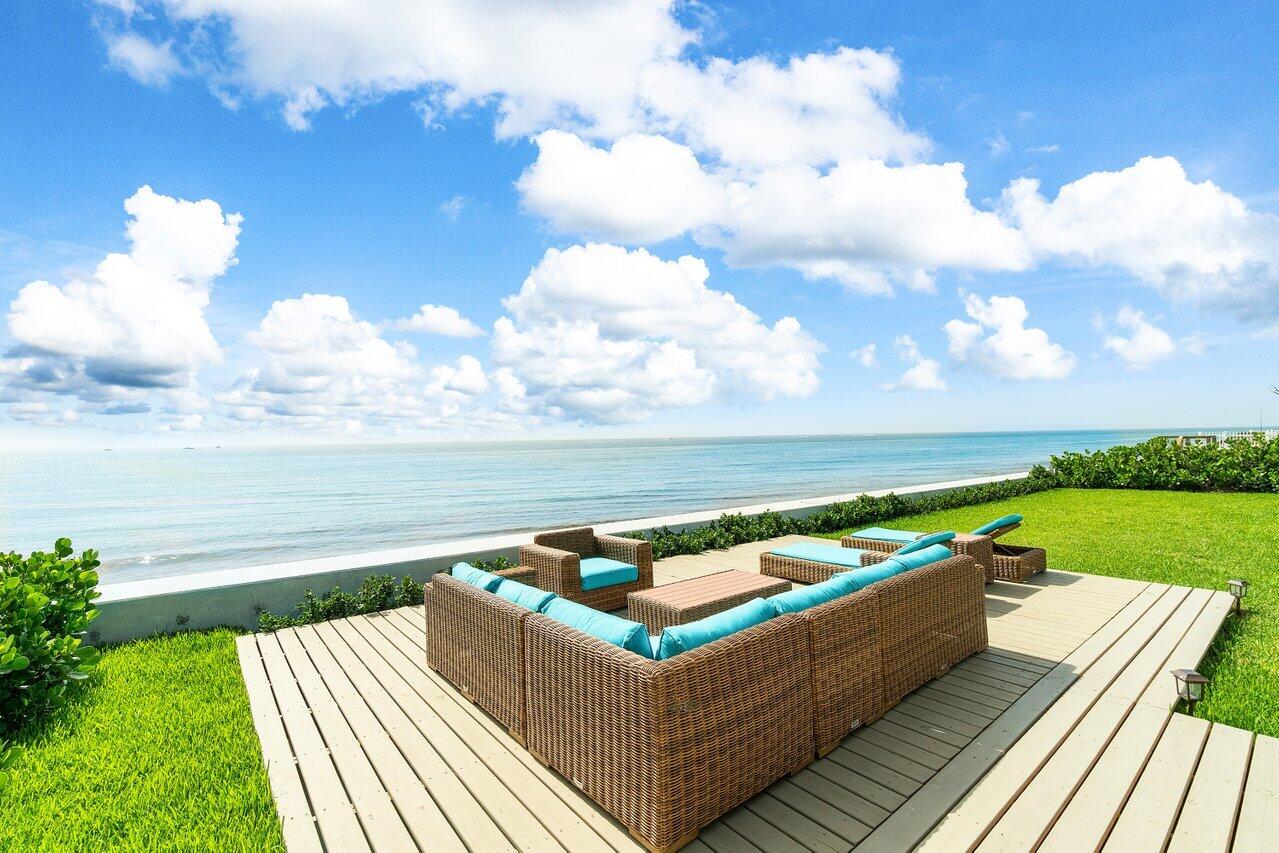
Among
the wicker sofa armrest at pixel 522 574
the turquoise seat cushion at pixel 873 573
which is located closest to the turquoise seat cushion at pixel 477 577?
the wicker sofa armrest at pixel 522 574

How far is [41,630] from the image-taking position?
155 inches

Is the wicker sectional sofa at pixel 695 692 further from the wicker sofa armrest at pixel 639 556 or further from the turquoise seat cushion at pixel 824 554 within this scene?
the wicker sofa armrest at pixel 639 556

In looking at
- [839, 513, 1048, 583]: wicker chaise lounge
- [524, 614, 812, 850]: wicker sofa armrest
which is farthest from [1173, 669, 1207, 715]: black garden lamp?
[839, 513, 1048, 583]: wicker chaise lounge

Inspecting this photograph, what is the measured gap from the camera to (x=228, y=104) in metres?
11.9

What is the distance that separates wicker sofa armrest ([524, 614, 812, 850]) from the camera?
2.48 meters

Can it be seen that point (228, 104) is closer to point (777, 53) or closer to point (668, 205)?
point (668, 205)

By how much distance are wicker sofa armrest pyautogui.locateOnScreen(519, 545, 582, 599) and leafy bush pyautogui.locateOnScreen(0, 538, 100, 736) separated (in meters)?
3.51

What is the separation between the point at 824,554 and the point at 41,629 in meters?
6.71

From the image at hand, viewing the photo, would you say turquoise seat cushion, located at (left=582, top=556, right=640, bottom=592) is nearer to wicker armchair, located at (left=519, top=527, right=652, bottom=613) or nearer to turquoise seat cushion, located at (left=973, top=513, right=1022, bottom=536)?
wicker armchair, located at (left=519, top=527, right=652, bottom=613)

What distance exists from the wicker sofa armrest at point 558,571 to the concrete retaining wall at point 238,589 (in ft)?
4.25

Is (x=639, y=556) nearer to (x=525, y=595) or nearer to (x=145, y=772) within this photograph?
(x=525, y=595)

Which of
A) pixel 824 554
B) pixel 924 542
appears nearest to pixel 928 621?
pixel 924 542

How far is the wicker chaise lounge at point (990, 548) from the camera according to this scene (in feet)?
19.9

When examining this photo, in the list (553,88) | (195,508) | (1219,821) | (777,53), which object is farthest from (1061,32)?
(195,508)
